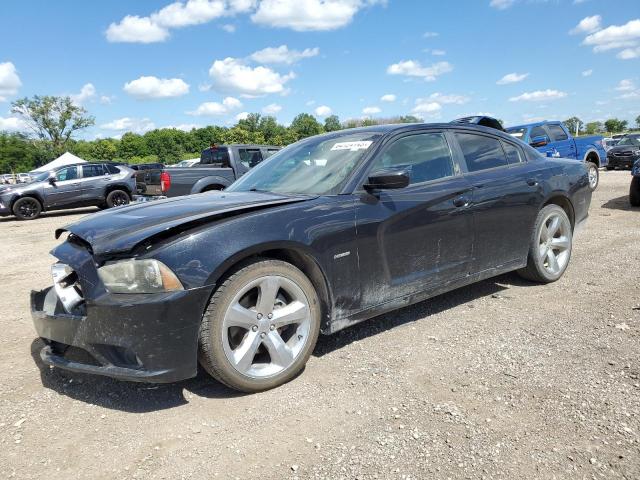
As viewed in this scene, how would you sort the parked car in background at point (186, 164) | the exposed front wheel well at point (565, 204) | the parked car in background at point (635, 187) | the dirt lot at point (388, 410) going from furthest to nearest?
the parked car in background at point (186, 164) → the parked car in background at point (635, 187) → the exposed front wheel well at point (565, 204) → the dirt lot at point (388, 410)

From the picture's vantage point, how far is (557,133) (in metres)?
13.3

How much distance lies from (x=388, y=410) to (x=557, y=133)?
12.9 meters

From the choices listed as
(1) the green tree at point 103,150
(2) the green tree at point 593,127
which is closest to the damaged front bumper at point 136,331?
(1) the green tree at point 103,150

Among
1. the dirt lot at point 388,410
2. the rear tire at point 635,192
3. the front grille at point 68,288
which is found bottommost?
the dirt lot at point 388,410

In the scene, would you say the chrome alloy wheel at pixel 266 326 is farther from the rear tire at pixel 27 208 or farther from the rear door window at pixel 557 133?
the rear tire at pixel 27 208

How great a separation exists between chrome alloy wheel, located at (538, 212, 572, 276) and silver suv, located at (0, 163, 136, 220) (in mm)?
11999

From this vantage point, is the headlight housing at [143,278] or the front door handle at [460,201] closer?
the headlight housing at [143,278]

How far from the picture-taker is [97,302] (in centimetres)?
254

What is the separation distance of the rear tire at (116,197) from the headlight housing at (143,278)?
13421 mm

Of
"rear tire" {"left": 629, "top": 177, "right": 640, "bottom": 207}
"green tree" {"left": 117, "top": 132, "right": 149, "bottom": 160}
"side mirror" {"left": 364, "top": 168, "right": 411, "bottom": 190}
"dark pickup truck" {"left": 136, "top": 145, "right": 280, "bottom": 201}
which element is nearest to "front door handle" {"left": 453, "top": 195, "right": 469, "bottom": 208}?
"side mirror" {"left": 364, "top": 168, "right": 411, "bottom": 190}

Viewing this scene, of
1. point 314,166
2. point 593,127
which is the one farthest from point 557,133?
point 593,127

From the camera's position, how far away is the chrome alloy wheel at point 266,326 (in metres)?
2.73

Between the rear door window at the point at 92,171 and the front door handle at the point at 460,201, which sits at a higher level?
the rear door window at the point at 92,171

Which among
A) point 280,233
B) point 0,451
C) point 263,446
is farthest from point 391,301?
point 0,451
